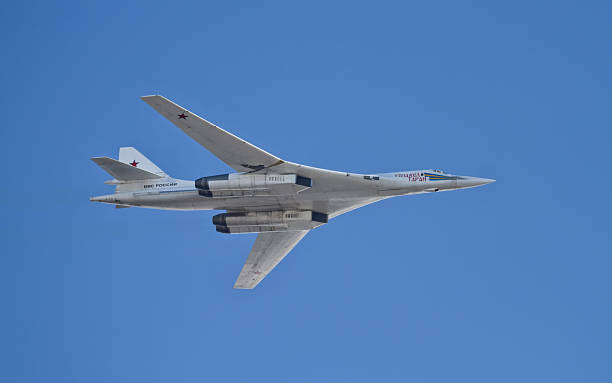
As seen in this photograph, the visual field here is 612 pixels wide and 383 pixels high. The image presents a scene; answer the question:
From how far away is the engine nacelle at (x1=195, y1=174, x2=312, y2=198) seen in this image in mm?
37375

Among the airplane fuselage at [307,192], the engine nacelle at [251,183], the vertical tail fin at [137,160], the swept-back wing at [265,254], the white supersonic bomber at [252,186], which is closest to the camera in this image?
the white supersonic bomber at [252,186]

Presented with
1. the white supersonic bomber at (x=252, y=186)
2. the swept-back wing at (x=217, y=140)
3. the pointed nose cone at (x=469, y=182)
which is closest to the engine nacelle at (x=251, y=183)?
the white supersonic bomber at (x=252, y=186)

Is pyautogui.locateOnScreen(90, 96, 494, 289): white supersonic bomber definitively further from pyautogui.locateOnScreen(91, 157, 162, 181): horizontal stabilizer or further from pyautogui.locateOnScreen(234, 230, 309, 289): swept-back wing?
pyautogui.locateOnScreen(234, 230, 309, 289): swept-back wing

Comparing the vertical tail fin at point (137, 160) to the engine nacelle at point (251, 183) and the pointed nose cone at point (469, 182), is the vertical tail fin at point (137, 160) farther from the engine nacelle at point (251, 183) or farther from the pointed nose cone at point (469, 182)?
the pointed nose cone at point (469, 182)

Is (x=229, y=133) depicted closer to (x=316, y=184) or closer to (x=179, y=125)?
(x=179, y=125)

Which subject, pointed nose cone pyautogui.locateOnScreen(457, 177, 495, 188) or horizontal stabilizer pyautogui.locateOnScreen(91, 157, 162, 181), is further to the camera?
horizontal stabilizer pyautogui.locateOnScreen(91, 157, 162, 181)

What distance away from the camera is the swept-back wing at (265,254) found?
1697 inches

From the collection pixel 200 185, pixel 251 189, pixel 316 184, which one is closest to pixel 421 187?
pixel 316 184

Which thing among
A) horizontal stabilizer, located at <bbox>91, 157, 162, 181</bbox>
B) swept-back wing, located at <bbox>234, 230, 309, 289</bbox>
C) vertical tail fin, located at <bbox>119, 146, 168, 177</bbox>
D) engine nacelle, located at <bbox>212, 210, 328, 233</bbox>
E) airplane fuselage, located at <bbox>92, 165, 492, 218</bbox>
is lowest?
swept-back wing, located at <bbox>234, 230, 309, 289</bbox>

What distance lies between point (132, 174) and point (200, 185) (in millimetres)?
4202

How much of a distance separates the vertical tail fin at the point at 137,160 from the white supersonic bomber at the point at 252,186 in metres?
0.05

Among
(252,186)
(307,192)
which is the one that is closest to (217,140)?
(252,186)

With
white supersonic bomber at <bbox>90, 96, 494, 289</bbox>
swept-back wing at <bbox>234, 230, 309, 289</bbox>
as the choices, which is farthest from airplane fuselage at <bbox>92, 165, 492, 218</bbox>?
swept-back wing at <bbox>234, 230, 309, 289</bbox>

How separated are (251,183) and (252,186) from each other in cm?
15
